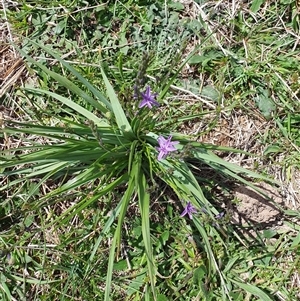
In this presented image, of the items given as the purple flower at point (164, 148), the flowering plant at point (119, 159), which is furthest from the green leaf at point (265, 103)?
the purple flower at point (164, 148)

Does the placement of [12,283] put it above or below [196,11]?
below

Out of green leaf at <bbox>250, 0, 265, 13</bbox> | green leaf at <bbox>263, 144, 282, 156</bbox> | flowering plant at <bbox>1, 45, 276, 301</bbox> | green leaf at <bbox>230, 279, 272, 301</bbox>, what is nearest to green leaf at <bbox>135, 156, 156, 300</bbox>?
flowering plant at <bbox>1, 45, 276, 301</bbox>

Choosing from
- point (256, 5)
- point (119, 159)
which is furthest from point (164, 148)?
point (256, 5)

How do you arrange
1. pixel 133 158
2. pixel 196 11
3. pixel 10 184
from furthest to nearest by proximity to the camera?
pixel 196 11, pixel 10 184, pixel 133 158

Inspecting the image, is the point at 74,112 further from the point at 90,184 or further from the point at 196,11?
the point at 196,11

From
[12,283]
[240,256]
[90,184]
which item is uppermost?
[90,184]

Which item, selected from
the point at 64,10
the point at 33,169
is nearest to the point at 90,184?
the point at 33,169

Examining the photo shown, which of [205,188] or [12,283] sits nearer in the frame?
[205,188]

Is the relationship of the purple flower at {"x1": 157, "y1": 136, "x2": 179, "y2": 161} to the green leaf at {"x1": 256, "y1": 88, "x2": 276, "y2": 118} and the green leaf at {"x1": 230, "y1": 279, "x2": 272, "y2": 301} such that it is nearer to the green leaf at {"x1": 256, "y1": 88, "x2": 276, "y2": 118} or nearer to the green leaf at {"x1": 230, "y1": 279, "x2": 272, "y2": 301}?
the green leaf at {"x1": 256, "y1": 88, "x2": 276, "y2": 118}

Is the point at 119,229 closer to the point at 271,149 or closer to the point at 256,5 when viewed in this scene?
the point at 271,149
